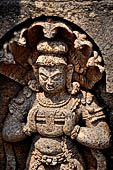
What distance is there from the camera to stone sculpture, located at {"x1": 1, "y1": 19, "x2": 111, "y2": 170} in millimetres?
2752

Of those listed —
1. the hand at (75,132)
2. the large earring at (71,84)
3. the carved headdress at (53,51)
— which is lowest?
the hand at (75,132)

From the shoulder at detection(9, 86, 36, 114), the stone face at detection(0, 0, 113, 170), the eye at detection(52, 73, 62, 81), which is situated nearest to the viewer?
the stone face at detection(0, 0, 113, 170)

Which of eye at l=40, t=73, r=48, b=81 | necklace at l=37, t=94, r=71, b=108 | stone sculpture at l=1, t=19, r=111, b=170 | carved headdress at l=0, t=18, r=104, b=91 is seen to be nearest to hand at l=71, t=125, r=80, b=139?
stone sculpture at l=1, t=19, r=111, b=170

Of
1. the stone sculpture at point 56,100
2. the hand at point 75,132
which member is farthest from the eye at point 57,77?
the hand at point 75,132

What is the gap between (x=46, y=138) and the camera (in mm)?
2953

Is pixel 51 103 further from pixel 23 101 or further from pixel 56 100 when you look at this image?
pixel 23 101

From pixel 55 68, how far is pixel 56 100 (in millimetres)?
249

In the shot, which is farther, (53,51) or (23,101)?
(23,101)

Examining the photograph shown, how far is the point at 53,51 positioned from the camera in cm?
275

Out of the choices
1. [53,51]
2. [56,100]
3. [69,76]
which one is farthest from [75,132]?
[53,51]

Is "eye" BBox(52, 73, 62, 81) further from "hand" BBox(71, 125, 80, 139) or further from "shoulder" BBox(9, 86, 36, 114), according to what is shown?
"hand" BBox(71, 125, 80, 139)

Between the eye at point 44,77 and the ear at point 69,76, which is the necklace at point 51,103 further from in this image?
the eye at point 44,77

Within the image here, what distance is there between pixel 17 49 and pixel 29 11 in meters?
0.28

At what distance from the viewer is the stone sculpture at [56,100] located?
9.03ft
